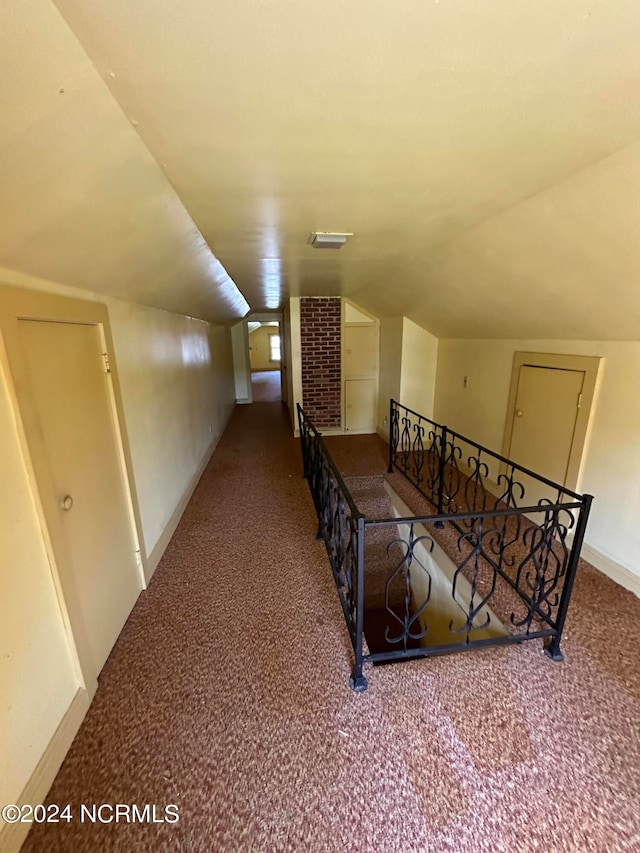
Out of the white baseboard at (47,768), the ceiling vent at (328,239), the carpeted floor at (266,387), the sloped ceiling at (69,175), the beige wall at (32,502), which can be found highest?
the ceiling vent at (328,239)

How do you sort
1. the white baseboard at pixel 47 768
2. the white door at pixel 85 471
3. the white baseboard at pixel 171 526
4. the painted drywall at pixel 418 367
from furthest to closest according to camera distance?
the painted drywall at pixel 418 367
the white baseboard at pixel 171 526
the white door at pixel 85 471
the white baseboard at pixel 47 768

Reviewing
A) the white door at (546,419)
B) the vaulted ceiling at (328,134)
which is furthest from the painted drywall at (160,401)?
the white door at (546,419)

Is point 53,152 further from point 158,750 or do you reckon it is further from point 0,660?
point 158,750

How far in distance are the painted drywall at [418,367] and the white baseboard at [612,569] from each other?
8.82 ft

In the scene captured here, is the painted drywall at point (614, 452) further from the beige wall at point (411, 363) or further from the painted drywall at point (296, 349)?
the painted drywall at point (296, 349)

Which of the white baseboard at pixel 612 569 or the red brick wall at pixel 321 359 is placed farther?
the red brick wall at pixel 321 359

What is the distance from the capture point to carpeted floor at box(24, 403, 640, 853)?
47.7 inches

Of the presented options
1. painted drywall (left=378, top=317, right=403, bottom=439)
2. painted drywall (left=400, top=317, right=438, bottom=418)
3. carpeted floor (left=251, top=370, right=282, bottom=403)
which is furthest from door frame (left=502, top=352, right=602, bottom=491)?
carpeted floor (left=251, top=370, right=282, bottom=403)

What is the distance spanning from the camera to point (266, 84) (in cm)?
93

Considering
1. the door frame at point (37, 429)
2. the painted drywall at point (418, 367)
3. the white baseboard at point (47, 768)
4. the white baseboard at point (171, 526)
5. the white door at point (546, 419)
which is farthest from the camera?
the painted drywall at point (418, 367)

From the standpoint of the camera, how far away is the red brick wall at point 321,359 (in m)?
5.35

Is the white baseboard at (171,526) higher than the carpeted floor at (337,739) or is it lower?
higher

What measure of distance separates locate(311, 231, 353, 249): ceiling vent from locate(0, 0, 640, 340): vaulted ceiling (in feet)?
0.24

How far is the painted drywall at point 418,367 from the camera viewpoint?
4656mm
